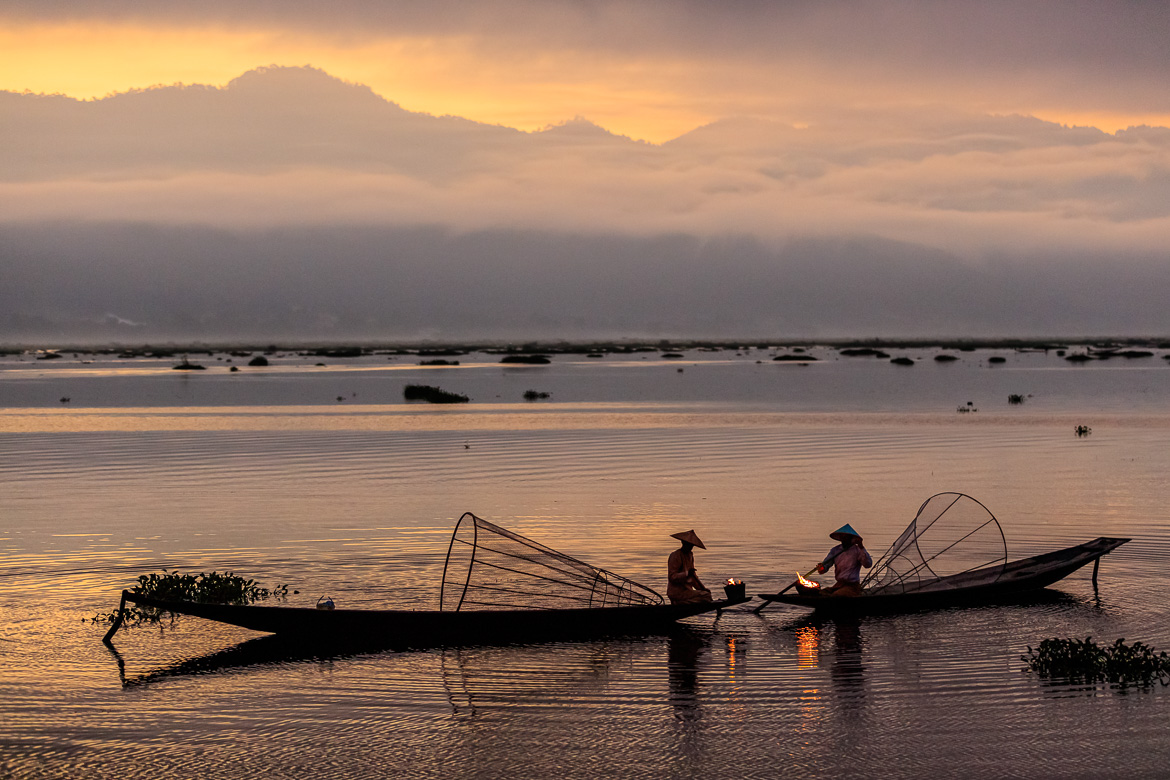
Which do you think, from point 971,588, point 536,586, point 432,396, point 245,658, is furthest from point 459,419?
point 245,658

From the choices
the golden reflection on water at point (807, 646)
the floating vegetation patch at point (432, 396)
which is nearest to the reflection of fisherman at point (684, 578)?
the golden reflection on water at point (807, 646)

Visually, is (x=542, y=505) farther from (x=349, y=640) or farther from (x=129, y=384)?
(x=129, y=384)

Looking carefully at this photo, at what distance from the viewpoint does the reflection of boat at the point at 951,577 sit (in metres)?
18.5

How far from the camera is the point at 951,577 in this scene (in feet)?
66.6

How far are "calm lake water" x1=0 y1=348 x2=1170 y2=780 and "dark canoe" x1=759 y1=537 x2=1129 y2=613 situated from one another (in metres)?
0.40

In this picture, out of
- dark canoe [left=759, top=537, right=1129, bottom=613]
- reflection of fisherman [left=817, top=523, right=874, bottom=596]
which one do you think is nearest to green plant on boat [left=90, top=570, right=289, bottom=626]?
dark canoe [left=759, top=537, right=1129, bottom=613]

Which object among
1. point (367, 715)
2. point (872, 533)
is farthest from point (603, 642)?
point (872, 533)

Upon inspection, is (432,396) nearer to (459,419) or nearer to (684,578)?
(459,419)

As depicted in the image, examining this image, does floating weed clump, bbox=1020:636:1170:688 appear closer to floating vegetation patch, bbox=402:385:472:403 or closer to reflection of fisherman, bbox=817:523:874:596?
reflection of fisherman, bbox=817:523:874:596

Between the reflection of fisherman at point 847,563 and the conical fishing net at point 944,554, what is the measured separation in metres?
0.26

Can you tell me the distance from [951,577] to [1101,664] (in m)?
5.43

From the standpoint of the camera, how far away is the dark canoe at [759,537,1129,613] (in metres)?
18.5

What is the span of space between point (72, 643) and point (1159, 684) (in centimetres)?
1487

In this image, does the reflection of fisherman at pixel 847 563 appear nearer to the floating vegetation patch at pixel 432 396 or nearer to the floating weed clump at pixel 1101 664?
the floating weed clump at pixel 1101 664
